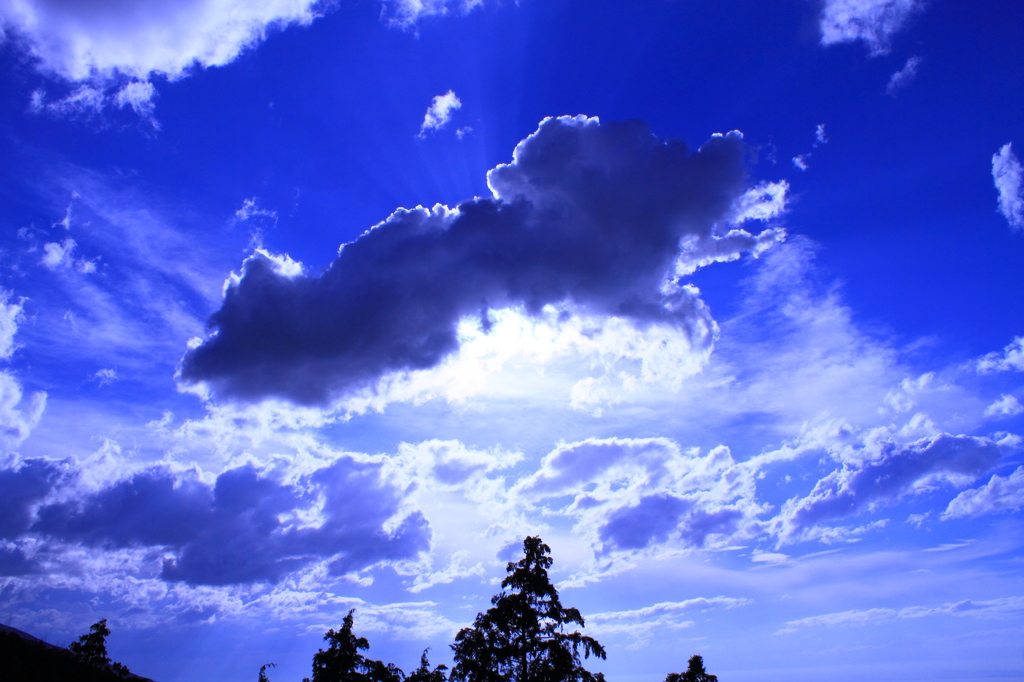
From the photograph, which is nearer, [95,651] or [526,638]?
[526,638]

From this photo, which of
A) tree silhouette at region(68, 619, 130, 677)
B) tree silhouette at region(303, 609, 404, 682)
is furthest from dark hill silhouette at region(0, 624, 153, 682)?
tree silhouette at region(303, 609, 404, 682)

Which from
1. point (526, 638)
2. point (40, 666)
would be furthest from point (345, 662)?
point (40, 666)

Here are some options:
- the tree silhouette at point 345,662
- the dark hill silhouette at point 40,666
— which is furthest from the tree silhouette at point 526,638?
the dark hill silhouette at point 40,666

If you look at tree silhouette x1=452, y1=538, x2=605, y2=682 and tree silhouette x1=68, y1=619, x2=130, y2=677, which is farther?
tree silhouette x1=68, y1=619, x2=130, y2=677

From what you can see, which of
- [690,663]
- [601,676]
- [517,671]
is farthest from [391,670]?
[690,663]

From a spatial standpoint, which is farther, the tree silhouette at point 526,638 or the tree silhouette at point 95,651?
the tree silhouette at point 95,651

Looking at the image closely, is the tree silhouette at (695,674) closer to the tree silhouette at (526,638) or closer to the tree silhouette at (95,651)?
the tree silhouette at (526,638)

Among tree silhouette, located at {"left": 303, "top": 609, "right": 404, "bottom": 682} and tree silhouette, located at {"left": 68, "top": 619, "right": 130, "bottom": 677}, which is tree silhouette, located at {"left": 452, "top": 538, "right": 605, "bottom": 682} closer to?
tree silhouette, located at {"left": 303, "top": 609, "right": 404, "bottom": 682}

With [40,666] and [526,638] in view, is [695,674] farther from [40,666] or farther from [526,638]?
[40,666]

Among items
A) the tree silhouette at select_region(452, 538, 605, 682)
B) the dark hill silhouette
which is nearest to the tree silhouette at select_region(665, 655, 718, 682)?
the tree silhouette at select_region(452, 538, 605, 682)

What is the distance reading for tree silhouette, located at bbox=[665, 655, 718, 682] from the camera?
36228mm

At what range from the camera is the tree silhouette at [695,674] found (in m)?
36.2

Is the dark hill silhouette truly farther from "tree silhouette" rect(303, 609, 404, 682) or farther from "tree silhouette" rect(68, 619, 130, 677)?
"tree silhouette" rect(303, 609, 404, 682)

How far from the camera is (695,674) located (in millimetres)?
36406
